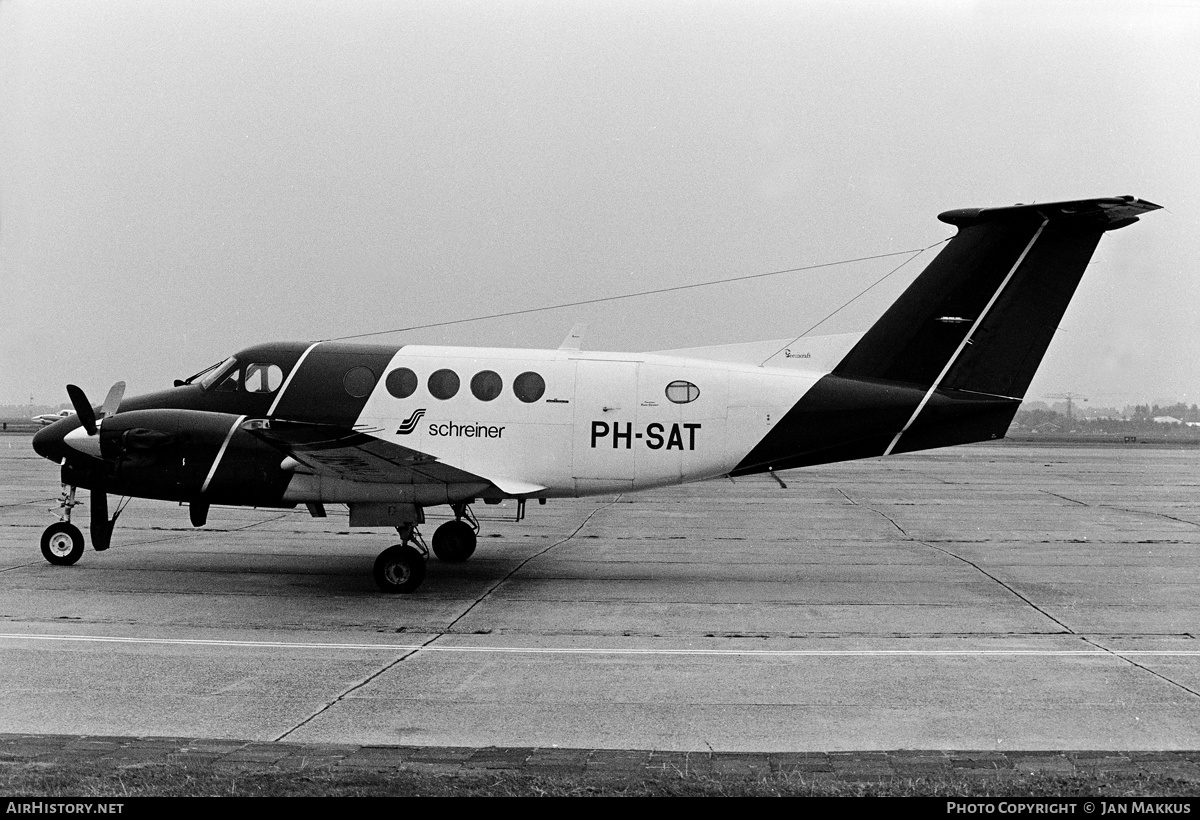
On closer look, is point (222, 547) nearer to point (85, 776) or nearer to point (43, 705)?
point (43, 705)

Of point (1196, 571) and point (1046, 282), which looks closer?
point (1046, 282)

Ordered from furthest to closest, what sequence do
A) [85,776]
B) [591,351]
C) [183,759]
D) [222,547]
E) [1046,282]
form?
[222,547]
[591,351]
[1046,282]
[183,759]
[85,776]

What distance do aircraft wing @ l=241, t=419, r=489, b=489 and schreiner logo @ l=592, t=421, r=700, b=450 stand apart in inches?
65.9

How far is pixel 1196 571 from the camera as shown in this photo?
15.5 meters

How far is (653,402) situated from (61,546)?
28.2ft

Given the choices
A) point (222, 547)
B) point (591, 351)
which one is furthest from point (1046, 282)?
point (222, 547)

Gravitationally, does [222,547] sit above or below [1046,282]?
below

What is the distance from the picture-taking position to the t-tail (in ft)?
45.9

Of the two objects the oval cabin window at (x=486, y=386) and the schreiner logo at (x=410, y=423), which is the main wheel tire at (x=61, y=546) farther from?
the oval cabin window at (x=486, y=386)

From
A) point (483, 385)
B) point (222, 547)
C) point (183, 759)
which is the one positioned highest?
point (483, 385)

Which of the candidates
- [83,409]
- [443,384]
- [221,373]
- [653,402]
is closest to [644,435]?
[653,402]

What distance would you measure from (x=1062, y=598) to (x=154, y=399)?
12677mm

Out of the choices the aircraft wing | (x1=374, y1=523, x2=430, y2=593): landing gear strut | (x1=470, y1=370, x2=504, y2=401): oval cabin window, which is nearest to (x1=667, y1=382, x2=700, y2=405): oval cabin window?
(x1=470, y1=370, x2=504, y2=401): oval cabin window

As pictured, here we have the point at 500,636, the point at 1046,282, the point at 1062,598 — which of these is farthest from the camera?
the point at 1046,282
